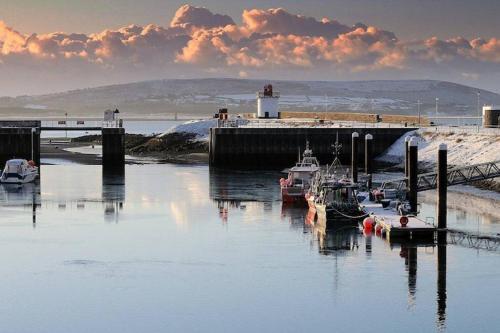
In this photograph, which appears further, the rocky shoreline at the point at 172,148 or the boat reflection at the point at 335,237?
the rocky shoreline at the point at 172,148

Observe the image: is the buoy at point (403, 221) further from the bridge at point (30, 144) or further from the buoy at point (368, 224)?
the bridge at point (30, 144)

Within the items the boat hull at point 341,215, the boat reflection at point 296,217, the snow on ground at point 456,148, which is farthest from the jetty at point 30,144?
the boat hull at point 341,215

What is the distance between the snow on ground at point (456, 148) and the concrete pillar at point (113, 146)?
3180 centimetres

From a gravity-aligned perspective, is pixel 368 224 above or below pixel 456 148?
below

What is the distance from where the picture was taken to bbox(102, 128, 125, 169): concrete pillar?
416ft

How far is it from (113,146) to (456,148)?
4098 centimetres

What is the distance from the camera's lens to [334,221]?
69125 mm

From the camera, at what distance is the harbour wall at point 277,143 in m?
131

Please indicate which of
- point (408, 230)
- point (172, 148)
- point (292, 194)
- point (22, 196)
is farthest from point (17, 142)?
point (408, 230)

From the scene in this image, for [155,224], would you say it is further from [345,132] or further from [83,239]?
[345,132]

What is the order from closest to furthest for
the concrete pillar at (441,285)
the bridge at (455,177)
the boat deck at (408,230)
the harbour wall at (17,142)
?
the concrete pillar at (441,285), the boat deck at (408,230), the bridge at (455,177), the harbour wall at (17,142)

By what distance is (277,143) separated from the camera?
5207 inches

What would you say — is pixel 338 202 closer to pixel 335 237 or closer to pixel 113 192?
pixel 335 237

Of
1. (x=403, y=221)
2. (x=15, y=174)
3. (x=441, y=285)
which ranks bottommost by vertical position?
(x=441, y=285)
